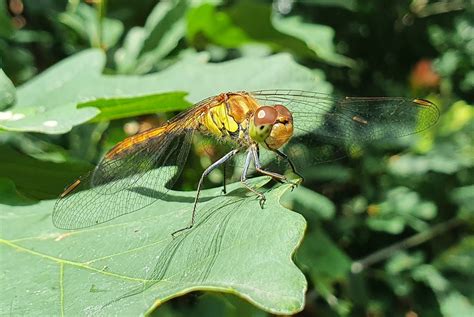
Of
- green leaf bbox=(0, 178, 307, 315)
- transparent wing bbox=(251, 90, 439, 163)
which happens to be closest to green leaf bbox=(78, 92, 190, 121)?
green leaf bbox=(0, 178, 307, 315)

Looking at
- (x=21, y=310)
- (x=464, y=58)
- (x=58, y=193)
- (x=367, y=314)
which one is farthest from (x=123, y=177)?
(x=464, y=58)

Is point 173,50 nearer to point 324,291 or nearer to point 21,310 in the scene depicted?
point 324,291

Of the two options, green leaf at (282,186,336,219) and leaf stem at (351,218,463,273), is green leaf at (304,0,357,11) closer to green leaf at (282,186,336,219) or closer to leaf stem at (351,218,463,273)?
green leaf at (282,186,336,219)

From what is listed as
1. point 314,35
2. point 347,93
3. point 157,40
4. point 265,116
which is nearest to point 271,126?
point 265,116

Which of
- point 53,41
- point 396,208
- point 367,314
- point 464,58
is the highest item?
point 53,41

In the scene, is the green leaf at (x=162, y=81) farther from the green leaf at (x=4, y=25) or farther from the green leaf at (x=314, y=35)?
the green leaf at (x=314, y=35)

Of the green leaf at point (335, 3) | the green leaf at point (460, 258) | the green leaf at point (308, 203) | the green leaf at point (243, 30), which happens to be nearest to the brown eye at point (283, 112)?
the green leaf at point (308, 203)
